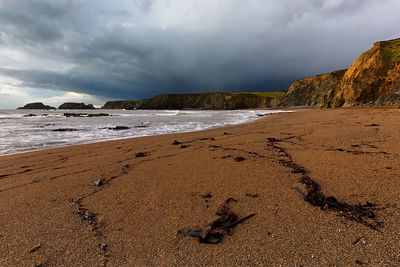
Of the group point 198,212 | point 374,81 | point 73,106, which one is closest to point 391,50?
point 374,81

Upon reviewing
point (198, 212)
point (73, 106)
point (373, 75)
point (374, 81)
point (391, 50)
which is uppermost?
point (391, 50)

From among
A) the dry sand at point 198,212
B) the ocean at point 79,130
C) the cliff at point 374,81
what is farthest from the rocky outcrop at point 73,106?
the dry sand at point 198,212

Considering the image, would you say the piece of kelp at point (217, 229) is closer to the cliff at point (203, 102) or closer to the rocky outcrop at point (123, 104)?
the cliff at point (203, 102)

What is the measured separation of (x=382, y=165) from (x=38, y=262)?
3909 mm

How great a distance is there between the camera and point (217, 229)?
64.2 inches

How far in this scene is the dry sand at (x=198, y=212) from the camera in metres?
1.37

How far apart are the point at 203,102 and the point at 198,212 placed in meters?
106

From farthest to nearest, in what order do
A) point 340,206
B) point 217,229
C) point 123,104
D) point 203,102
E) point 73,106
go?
point 123,104 < point 73,106 < point 203,102 < point 340,206 < point 217,229

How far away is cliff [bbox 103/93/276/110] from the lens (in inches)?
3428

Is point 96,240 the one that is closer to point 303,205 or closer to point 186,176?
point 186,176

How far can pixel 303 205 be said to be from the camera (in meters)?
1.90

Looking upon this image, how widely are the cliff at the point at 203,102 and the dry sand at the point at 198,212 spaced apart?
84.1 m

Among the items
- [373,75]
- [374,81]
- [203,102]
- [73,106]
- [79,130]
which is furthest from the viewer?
[73,106]

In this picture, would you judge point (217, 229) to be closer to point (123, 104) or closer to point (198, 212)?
point (198, 212)
